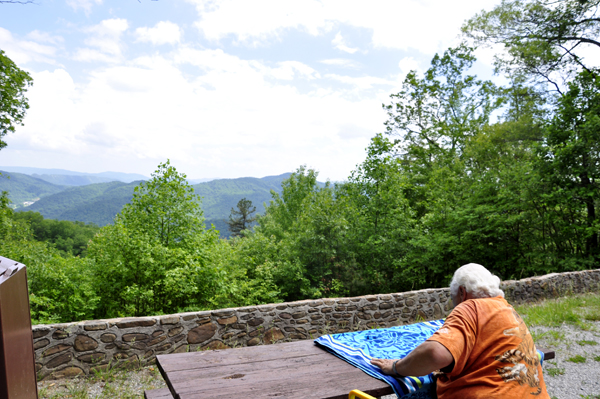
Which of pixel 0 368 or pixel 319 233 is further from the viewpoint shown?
pixel 319 233

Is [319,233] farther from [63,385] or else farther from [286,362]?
[286,362]

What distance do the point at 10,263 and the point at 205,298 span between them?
5.09 m

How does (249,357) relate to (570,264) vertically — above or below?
above

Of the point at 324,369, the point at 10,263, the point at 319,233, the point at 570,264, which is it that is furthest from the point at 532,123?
the point at 10,263

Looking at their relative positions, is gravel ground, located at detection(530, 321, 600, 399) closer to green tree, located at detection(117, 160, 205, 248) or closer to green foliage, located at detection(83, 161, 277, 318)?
green foliage, located at detection(83, 161, 277, 318)

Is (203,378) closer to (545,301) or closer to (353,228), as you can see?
(545,301)

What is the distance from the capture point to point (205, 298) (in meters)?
6.34

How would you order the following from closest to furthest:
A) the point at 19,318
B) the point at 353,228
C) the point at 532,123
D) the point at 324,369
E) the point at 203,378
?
the point at 19,318, the point at 203,378, the point at 324,369, the point at 353,228, the point at 532,123

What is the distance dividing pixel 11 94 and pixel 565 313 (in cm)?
1680

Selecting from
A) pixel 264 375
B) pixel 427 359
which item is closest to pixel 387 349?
pixel 427 359

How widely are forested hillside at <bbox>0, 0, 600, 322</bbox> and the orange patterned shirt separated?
504cm

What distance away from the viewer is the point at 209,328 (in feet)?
15.6

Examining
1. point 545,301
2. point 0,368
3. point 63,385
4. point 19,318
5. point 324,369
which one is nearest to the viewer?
point 0,368

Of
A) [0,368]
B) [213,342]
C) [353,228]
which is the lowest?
[213,342]
